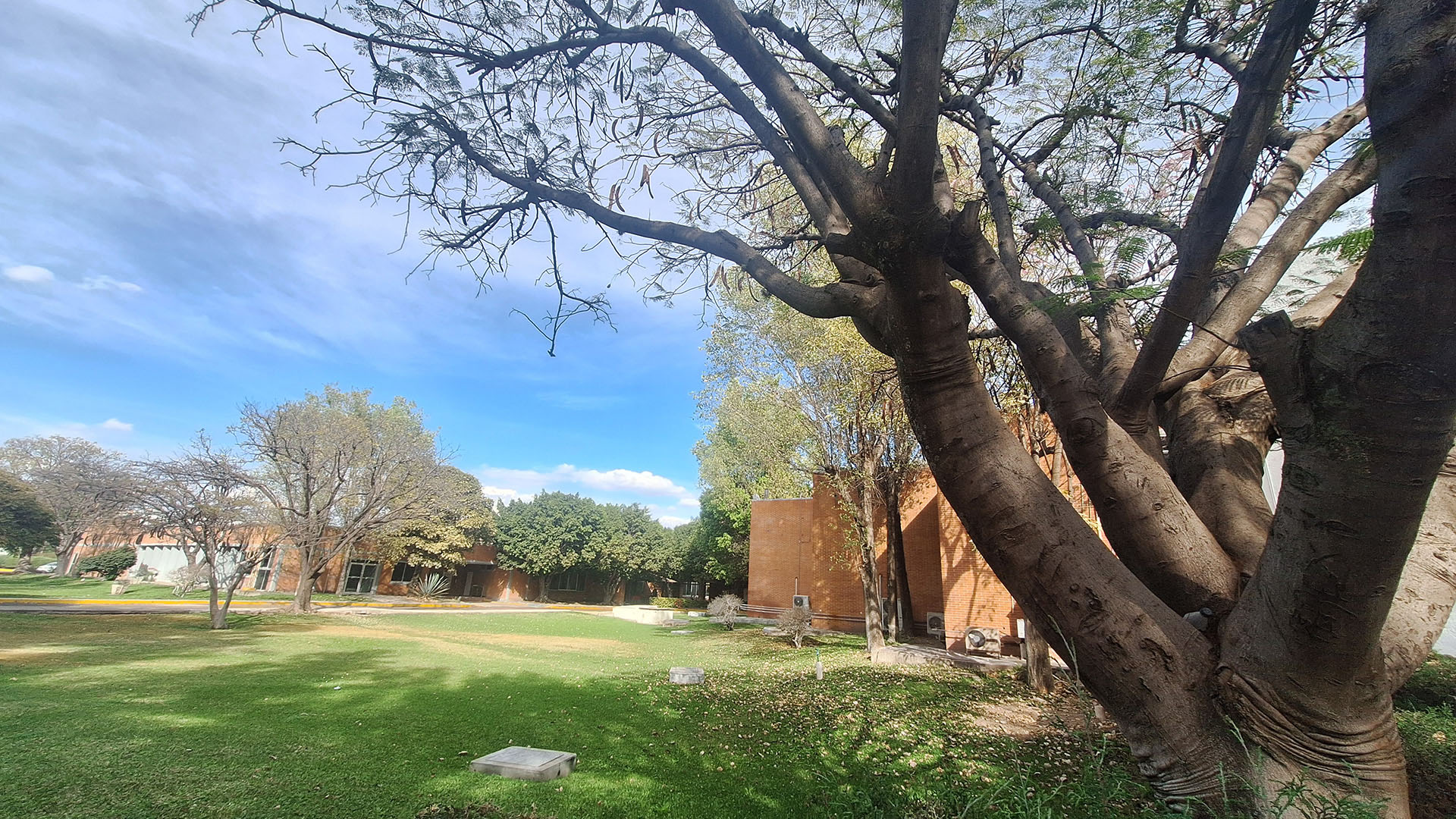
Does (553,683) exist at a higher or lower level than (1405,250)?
lower

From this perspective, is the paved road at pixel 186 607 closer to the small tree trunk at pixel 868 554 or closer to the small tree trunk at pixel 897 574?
the small tree trunk at pixel 897 574

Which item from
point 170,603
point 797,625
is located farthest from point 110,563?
point 797,625

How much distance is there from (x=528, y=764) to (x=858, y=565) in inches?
448

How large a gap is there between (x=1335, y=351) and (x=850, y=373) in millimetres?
11861

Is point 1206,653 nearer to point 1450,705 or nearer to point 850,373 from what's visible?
point 1450,705

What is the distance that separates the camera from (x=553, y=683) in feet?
30.2

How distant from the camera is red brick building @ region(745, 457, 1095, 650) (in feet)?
47.3

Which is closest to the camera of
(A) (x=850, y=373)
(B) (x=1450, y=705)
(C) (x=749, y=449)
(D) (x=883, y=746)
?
(B) (x=1450, y=705)

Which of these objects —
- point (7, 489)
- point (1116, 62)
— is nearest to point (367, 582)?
point (7, 489)

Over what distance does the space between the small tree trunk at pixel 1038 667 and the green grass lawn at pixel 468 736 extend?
0.52m

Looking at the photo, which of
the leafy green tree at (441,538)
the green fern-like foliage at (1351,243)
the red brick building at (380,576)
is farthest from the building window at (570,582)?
the green fern-like foliage at (1351,243)

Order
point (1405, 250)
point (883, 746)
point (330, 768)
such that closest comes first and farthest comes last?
point (1405, 250), point (330, 768), point (883, 746)

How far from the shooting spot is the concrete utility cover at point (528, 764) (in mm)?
4723

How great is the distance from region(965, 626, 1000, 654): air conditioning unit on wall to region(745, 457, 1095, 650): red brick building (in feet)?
0.82
